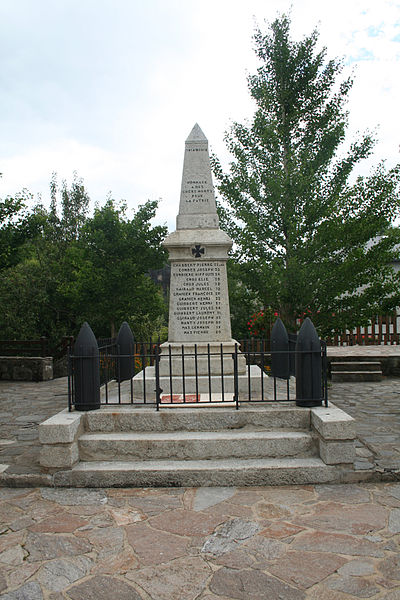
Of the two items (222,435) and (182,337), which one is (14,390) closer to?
(182,337)

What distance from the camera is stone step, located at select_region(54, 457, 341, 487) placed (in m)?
4.46

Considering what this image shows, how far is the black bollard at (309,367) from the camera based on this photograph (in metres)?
5.03

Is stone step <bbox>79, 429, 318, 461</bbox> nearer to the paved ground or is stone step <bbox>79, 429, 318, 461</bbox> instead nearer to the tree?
the paved ground

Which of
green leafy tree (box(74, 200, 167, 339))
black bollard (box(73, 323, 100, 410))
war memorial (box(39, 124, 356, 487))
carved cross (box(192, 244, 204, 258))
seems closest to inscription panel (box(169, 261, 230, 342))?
carved cross (box(192, 244, 204, 258))

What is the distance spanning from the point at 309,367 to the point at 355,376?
23.0 feet

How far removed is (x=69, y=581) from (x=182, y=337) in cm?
419

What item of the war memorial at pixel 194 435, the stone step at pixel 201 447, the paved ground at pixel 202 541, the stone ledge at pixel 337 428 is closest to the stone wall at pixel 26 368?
the war memorial at pixel 194 435

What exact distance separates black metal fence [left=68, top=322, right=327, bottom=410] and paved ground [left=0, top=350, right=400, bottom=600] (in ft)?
3.13

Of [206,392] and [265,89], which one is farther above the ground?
[265,89]

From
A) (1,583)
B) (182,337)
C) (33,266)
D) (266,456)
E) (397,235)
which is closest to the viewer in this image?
(1,583)

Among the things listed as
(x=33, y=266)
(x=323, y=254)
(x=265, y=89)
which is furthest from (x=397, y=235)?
(x=33, y=266)

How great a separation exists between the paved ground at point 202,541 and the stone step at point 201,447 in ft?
1.31

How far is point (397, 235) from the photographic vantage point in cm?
969

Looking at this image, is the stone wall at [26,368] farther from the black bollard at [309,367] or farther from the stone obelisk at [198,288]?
the black bollard at [309,367]
